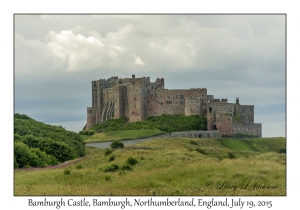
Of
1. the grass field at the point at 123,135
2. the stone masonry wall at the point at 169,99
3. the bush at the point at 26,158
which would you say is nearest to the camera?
the bush at the point at 26,158

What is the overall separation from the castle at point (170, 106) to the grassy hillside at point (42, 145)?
27.5 metres

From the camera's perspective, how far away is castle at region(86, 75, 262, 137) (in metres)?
73.4

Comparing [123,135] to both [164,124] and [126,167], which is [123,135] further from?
[126,167]

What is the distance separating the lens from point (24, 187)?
24938 millimetres

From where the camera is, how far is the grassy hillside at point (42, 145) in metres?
34.9

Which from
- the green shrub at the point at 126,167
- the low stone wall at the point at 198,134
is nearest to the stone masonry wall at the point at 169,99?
the low stone wall at the point at 198,134

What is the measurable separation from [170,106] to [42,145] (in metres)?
41.1

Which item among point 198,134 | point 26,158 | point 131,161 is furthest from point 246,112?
point 26,158

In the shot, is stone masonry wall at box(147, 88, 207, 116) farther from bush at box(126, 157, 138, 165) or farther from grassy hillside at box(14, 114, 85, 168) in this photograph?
bush at box(126, 157, 138, 165)

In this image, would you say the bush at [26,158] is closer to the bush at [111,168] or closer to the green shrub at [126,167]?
the bush at [111,168]

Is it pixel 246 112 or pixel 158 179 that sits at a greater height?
pixel 246 112

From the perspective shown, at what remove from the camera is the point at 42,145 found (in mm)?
39875

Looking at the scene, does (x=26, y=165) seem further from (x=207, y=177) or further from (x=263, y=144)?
(x=263, y=144)

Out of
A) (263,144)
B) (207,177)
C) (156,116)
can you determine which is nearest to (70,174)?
(207,177)
